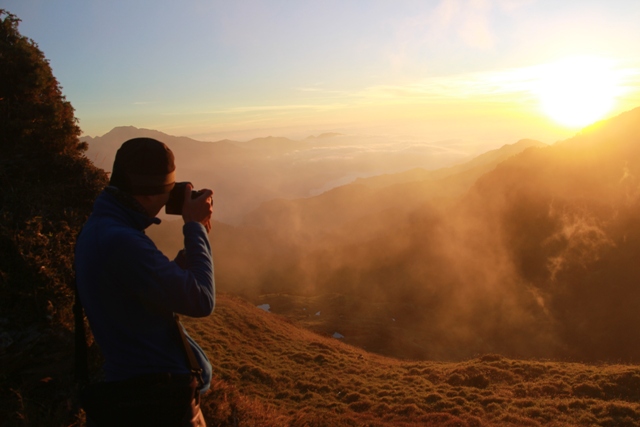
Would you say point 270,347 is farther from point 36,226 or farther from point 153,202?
point 153,202

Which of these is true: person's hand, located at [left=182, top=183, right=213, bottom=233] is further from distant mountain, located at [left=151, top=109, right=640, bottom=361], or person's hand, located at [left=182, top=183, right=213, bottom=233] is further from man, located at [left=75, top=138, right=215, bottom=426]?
distant mountain, located at [left=151, top=109, right=640, bottom=361]

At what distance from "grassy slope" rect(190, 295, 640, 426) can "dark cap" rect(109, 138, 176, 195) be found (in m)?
5.64

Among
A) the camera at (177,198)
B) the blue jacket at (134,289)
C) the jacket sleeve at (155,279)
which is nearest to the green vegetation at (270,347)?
the blue jacket at (134,289)

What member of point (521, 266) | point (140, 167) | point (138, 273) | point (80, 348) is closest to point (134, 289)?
point (138, 273)

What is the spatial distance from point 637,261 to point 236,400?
224 feet

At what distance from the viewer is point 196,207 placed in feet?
9.23

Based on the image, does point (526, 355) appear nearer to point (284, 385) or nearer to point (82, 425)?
point (284, 385)

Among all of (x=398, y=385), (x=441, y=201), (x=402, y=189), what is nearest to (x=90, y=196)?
(x=398, y=385)

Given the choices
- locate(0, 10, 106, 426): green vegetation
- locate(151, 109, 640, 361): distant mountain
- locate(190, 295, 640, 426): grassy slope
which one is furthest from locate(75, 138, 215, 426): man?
locate(151, 109, 640, 361): distant mountain

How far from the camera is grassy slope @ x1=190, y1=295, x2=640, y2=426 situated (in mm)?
13312

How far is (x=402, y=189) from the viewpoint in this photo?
7574 inches

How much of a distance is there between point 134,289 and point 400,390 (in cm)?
1878

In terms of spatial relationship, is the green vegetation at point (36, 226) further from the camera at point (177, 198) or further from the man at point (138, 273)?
the camera at point (177, 198)

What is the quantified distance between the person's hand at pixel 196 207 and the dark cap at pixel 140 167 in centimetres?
25
